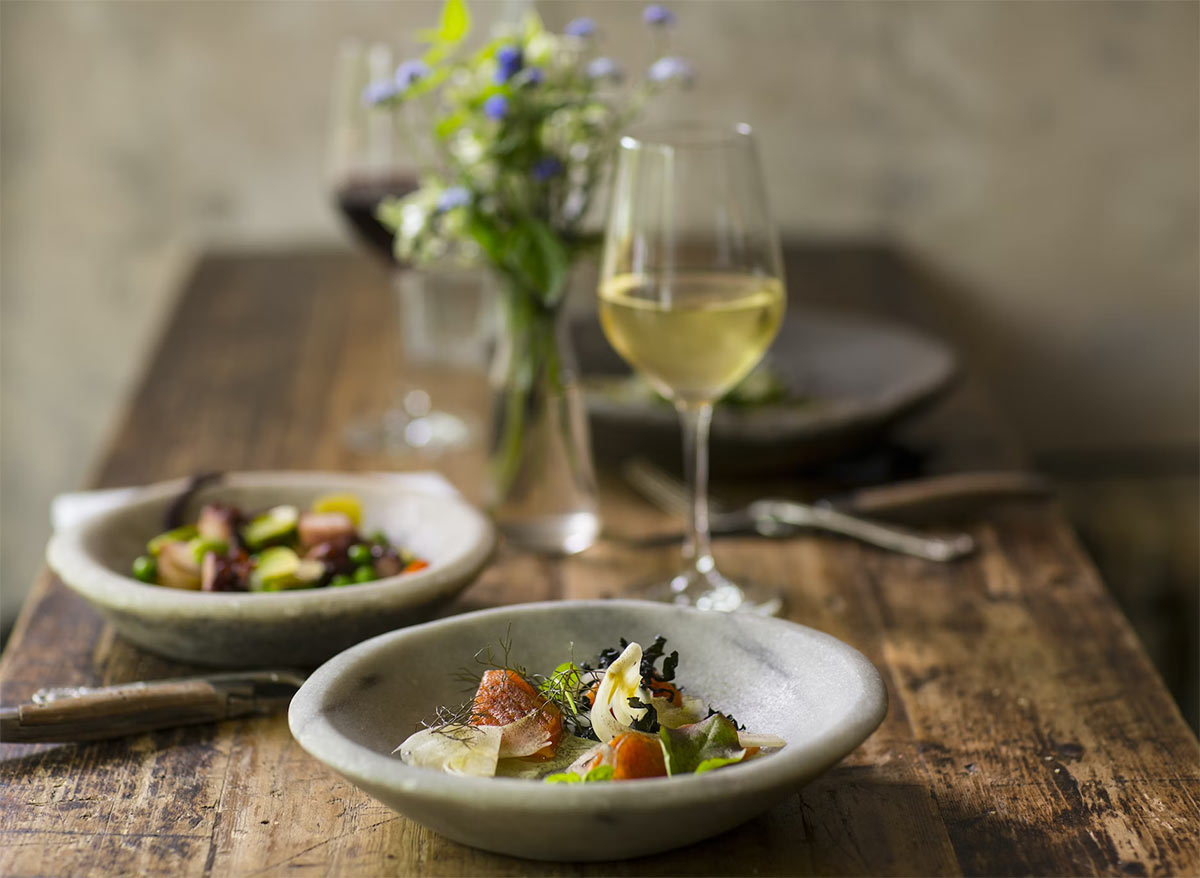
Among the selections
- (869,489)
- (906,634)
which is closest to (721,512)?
(869,489)

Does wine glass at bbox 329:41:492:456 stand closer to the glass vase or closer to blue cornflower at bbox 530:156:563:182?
the glass vase

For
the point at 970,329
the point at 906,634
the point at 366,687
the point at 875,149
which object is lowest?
the point at 970,329

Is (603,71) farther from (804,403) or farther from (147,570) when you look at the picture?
(147,570)

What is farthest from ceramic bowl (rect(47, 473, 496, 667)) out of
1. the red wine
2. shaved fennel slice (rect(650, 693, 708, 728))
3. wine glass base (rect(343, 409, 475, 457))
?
the red wine

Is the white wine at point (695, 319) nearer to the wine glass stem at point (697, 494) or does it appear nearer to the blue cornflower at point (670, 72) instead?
the wine glass stem at point (697, 494)

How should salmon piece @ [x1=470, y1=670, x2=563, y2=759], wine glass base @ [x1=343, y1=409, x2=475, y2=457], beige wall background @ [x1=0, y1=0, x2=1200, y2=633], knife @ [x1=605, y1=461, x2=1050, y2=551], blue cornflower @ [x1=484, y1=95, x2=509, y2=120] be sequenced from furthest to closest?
beige wall background @ [x1=0, y1=0, x2=1200, y2=633], wine glass base @ [x1=343, y1=409, x2=475, y2=457], knife @ [x1=605, y1=461, x2=1050, y2=551], blue cornflower @ [x1=484, y1=95, x2=509, y2=120], salmon piece @ [x1=470, y1=670, x2=563, y2=759]

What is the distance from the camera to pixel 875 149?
2.45 m

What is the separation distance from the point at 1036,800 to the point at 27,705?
596 millimetres

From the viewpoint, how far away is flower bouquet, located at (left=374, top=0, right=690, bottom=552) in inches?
44.0

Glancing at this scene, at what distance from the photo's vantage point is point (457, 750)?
668mm

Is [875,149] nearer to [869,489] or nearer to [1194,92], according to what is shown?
[1194,92]

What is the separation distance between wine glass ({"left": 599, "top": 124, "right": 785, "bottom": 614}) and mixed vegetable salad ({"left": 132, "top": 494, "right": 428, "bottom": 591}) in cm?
24

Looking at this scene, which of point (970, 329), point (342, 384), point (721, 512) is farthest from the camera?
point (970, 329)

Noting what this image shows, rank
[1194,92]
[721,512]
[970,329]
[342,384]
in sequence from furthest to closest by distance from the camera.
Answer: [970,329]
[1194,92]
[342,384]
[721,512]
